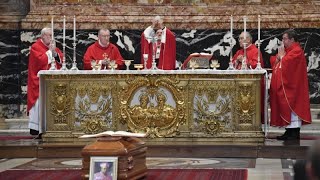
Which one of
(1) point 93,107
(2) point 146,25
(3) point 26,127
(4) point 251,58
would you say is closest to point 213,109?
(4) point 251,58

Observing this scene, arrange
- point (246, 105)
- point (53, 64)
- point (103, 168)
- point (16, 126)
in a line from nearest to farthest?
point (103, 168) → point (246, 105) → point (53, 64) → point (16, 126)

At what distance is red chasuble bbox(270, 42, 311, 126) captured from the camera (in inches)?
452

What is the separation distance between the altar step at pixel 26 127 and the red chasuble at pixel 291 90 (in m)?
2.02

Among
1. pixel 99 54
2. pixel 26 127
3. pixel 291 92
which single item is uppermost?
pixel 99 54

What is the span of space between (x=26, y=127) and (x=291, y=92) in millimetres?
5734

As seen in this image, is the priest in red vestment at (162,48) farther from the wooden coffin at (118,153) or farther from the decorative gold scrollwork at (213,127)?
the wooden coffin at (118,153)

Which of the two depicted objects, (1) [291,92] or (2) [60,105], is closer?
(2) [60,105]

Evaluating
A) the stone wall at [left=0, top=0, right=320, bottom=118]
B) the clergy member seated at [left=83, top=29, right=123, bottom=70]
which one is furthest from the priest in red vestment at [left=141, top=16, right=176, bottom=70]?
the stone wall at [left=0, top=0, right=320, bottom=118]

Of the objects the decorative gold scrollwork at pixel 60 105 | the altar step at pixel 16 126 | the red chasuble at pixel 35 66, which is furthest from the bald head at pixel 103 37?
the altar step at pixel 16 126

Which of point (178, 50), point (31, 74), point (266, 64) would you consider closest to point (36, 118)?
point (31, 74)

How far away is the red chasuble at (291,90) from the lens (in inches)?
452

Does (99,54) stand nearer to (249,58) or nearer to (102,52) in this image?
(102,52)

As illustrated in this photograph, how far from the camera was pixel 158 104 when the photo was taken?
1091 centimetres

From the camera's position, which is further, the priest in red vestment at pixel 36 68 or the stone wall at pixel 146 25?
the stone wall at pixel 146 25
